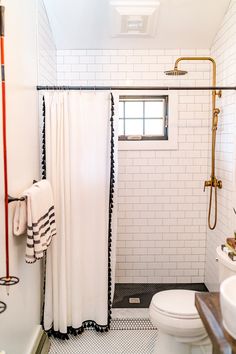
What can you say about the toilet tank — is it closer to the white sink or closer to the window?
the white sink

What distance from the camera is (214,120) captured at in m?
2.79

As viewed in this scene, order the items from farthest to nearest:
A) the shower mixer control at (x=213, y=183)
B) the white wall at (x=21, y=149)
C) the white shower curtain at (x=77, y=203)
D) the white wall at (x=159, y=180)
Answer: the white wall at (x=159, y=180) → the shower mixer control at (x=213, y=183) → the white shower curtain at (x=77, y=203) → the white wall at (x=21, y=149)

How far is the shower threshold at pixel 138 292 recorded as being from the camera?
9.55 feet

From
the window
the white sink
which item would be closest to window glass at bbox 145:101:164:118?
the window

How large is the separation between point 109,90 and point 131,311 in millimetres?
1897

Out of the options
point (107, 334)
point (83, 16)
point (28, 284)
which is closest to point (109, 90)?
point (83, 16)

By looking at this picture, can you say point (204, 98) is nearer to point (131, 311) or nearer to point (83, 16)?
point (83, 16)

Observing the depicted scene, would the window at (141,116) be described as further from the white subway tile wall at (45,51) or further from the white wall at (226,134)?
the white subway tile wall at (45,51)

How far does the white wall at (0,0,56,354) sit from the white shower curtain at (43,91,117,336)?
0.14 m

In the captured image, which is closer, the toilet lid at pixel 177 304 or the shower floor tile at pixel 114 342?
the toilet lid at pixel 177 304

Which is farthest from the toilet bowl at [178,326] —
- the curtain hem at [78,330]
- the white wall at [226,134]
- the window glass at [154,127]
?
the window glass at [154,127]

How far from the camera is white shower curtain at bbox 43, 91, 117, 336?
2.27 m

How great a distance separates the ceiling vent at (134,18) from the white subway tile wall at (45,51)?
573 mm

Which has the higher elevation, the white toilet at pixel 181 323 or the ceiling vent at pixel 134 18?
the ceiling vent at pixel 134 18
